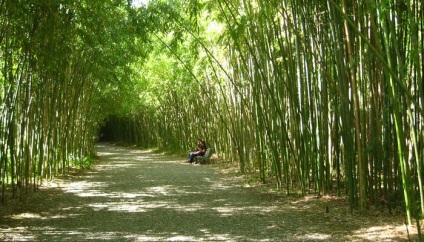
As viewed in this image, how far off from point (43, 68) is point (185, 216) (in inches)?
108

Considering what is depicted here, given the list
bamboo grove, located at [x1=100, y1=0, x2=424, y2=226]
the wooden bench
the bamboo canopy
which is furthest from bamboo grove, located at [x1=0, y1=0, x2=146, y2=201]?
the wooden bench

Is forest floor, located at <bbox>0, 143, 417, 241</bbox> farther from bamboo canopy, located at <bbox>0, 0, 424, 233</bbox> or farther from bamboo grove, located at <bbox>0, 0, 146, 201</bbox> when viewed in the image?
bamboo grove, located at <bbox>0, 0, 146, 201</bbox>

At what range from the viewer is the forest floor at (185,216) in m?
3.78

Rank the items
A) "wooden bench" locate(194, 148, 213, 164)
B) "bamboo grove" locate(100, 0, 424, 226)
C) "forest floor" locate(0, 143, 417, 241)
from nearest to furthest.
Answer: "bamboo grove" locate(100, 0, 424, 226)
"forest floor" locate(0, 143, 417, 241)
"wooden bench" locate(194, 148, 213, 164)

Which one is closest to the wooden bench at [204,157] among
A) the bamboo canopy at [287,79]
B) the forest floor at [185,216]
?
the bamboo canopy at [287,79]

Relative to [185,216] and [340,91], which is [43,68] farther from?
[340,91]

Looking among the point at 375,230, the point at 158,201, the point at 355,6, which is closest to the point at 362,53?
the point at 355,6

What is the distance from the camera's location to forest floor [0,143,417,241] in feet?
12.4

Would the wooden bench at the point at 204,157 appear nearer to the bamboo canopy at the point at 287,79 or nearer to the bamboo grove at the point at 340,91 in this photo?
the bamboo canopy at the point at 287,79

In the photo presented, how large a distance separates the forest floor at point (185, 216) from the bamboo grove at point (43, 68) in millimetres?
695

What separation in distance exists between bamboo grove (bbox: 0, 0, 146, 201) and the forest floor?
0.70 meters

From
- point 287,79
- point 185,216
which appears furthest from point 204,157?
point 185,216

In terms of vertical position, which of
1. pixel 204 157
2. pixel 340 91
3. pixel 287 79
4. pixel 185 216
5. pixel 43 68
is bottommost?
pixel 185 216

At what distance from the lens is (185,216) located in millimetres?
4664
